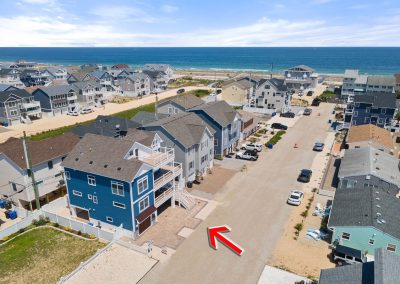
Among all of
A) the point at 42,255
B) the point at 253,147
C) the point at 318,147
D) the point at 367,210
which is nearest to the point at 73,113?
the point at 253,147

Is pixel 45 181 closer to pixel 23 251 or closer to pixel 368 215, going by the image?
pixel 23 251

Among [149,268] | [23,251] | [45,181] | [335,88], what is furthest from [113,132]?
[335,88]

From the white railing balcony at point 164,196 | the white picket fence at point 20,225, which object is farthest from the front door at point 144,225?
the white picket fence at point 20,225

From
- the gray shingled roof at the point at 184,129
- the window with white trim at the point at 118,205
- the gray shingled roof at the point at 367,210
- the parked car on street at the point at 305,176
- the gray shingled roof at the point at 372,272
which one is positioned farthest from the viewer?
the parked car on street at the point at 305,176

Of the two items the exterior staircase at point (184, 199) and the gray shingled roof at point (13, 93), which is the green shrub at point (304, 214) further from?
the gray shingled roof at point (13, 93)

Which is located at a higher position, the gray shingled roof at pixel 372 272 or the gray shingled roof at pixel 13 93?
the gray shingled roof at pixel 13 93

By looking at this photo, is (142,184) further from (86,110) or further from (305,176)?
(86,110)
